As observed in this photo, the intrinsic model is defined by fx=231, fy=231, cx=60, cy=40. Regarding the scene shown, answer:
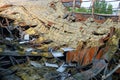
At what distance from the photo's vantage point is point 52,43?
11445 millimetres

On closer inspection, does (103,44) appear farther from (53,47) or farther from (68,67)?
(53,47)

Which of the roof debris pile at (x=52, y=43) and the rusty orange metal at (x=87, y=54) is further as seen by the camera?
the rusty orange metal at (x=87, y=54)

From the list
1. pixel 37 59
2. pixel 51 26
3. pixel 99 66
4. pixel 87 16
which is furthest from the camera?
pixel 87 16

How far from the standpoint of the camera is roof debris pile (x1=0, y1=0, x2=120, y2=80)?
26.2 ft

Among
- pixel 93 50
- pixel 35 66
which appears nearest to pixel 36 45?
pixel 35 66

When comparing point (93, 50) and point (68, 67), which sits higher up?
point (93, 50)

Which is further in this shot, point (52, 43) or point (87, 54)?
point (52, 43)

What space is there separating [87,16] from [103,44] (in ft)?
17.9

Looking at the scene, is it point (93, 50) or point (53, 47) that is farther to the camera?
point (53, 47)

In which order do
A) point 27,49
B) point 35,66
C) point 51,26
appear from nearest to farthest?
point 35,66 < point 27,49 < point 51,26

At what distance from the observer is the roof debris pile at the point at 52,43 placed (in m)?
7.98

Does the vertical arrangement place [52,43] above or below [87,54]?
below

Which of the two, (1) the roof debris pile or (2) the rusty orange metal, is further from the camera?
(2) the rusty orange metal

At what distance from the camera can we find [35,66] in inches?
345
